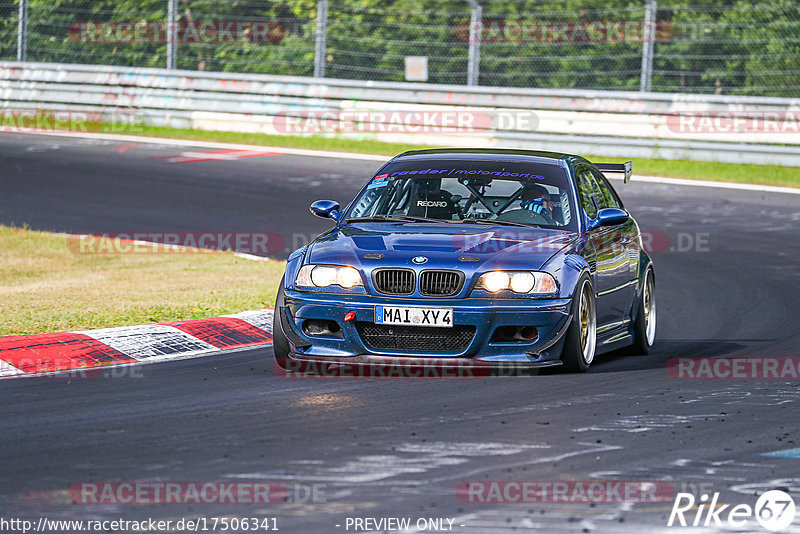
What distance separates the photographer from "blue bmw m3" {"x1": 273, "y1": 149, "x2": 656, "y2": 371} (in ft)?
26.5

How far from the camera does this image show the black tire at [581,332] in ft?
27.0

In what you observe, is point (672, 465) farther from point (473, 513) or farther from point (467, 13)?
point (467, 13)

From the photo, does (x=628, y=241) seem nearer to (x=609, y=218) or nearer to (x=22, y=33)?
(x=609, y=218)

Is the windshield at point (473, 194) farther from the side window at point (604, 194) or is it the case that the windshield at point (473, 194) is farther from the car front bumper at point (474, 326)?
the car front bumper at point (474, 326)

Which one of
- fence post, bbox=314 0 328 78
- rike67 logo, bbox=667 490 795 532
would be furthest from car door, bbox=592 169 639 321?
fence post, bbox=314 0 328 78

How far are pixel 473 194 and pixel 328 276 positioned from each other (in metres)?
1.47

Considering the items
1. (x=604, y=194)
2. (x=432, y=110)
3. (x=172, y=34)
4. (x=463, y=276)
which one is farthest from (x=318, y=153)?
(x=463, y=276)

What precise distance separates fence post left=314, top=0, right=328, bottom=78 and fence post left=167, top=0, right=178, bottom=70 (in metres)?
2.61

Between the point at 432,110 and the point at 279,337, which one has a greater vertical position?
the point at 432,110

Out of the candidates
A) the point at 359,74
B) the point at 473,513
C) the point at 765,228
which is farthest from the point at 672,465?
the point at 359,74

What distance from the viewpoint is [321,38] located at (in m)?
24.2

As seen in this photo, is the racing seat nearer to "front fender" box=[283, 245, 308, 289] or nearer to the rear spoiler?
"front fender" box=[283, 245, 308, 289]

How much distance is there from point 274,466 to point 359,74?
19337 millimetres

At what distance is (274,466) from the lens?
5.82m
